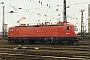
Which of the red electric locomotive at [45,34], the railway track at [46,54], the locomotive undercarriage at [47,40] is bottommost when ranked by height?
the railway track at [46,54]

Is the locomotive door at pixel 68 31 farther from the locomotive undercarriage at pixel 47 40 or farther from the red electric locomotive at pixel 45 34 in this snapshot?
the locomotive undercarriage at pixel 47 40

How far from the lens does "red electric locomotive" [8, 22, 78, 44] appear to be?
2877 centimetres

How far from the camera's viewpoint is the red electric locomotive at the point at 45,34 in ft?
94.4

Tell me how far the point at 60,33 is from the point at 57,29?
2.42 feet

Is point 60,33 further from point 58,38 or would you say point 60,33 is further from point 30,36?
point 30,36

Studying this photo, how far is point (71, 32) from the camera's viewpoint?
28.9m

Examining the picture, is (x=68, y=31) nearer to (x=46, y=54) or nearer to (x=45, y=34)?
(x=45, y=34)

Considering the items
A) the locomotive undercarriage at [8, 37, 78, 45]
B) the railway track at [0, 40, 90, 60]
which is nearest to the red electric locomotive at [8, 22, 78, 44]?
the locomotive undercarriage at [8, 37, 78, 45]

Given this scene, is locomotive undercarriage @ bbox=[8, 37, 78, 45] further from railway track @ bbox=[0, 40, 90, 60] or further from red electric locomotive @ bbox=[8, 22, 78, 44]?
railway track @ bbox=[0, 40, 90, 60]

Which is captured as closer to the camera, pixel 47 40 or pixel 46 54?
pixel 46 54

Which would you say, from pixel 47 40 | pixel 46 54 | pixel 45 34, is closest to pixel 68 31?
pixel 47 40

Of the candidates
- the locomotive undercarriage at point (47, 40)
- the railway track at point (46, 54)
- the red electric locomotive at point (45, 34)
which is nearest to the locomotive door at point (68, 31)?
the red electric locomotive at point (45, 34)

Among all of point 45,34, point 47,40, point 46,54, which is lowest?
point 46,54

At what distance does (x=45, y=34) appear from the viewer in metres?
30.6
